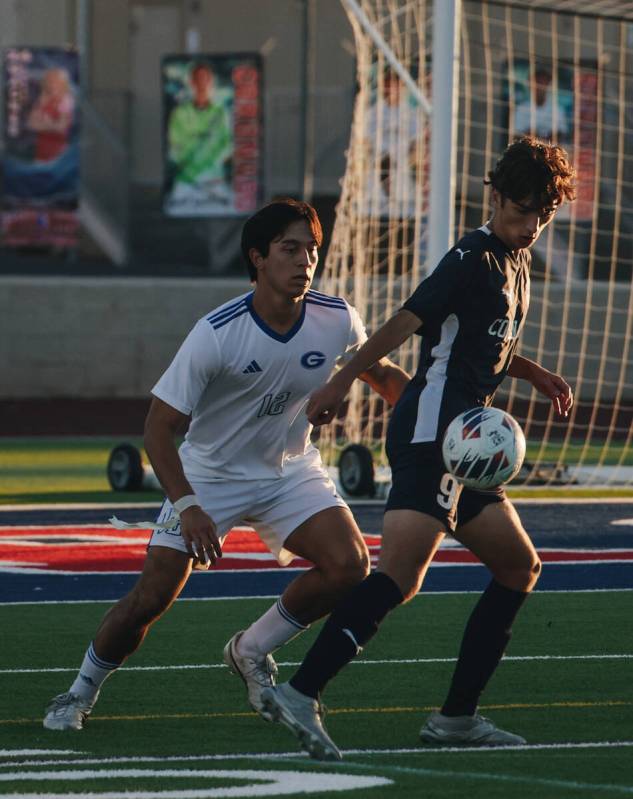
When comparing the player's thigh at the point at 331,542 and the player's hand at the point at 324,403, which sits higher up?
the player's hand at the point at 324,403

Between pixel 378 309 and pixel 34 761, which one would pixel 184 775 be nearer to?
pixel 34 761

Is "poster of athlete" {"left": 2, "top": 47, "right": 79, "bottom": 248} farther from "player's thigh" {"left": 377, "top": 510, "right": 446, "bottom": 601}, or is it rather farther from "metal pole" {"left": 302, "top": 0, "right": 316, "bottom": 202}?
"player's thigh" {"left": 377, "top": 510, "right": 446, "bottom": 601}

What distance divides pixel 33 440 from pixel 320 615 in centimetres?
1413

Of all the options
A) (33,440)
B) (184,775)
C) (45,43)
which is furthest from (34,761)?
(45,43)

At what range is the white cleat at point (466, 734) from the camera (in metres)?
6.71

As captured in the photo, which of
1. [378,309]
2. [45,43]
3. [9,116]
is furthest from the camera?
[45,43]

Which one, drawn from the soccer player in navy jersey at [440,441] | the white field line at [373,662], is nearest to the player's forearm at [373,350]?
the soccer player in navy jersey at [440,441]

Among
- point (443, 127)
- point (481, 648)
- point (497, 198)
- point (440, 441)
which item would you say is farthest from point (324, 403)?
point (443, 127)

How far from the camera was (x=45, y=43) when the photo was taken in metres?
32.5

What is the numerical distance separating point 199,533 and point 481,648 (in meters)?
1.04

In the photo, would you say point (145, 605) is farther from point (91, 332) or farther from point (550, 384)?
point (91, 332)

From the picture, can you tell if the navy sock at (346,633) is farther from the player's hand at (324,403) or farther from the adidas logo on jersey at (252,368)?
the adidas logo on jersey at (252,368)

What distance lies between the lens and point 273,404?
23.4 feet

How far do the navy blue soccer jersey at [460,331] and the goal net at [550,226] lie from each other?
312 inches
